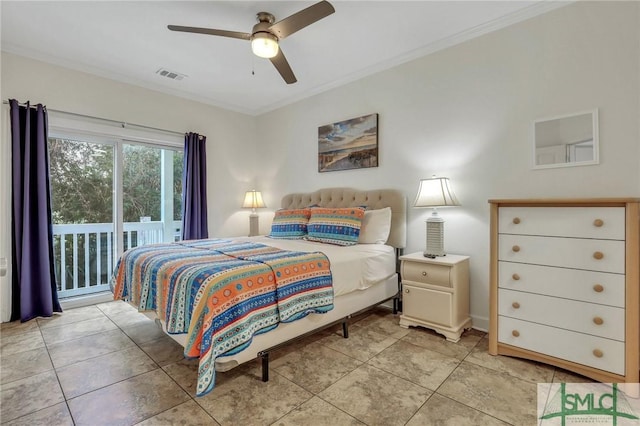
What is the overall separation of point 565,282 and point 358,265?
1.43m

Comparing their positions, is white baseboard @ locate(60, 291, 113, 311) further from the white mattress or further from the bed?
the white mattress

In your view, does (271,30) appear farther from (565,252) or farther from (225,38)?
(565,252)

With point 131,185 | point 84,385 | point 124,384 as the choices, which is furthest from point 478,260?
point 131,185

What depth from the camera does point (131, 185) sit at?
3.94 metres

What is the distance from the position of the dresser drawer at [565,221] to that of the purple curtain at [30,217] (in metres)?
4.25

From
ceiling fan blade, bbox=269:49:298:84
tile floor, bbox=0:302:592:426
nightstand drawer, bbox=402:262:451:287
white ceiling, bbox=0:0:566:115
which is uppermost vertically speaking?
white ceiling, bbox=0:0:566:115

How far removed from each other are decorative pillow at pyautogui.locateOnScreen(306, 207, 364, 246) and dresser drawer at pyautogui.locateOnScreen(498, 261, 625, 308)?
1330 millimetres

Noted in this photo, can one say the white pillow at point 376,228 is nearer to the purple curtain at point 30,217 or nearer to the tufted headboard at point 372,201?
the tufted headboard at point 372,201

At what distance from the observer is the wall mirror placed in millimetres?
2225

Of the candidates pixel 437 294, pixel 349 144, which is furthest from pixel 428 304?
pixel 349 144

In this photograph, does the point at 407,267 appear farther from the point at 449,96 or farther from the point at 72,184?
the point at 72,184

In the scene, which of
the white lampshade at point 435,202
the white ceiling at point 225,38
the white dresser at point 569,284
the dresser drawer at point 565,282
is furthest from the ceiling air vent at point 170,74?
the dresser drawer at point 565,282

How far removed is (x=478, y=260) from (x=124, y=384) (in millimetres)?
2913

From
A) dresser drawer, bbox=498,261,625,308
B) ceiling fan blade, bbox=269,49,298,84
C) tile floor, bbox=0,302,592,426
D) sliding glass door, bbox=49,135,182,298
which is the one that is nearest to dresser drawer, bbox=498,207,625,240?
dresser drawer, bbox=498,261,625,308
